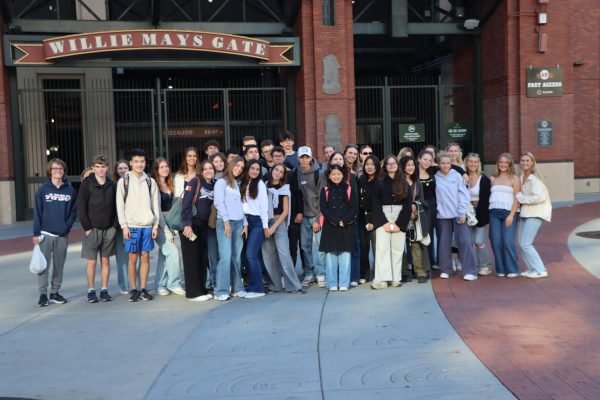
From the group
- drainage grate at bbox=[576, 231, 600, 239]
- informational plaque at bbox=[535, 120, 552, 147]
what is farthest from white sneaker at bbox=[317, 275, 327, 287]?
informational plaque at bbox=[535, 120, 552, 147]

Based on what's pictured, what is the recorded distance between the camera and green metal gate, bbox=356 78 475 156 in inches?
840

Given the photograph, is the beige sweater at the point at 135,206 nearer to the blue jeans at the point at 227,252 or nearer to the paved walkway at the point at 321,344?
the blue jeans at the point at 227,252

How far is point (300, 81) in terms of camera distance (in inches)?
790

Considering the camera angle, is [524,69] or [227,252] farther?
[524,69]

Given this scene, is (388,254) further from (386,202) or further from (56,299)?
(56,299)

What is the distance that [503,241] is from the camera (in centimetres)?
950

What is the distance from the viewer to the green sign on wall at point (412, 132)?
21.7 m

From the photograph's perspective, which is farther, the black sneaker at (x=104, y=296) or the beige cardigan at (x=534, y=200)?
the beige cardigan at (x=534, y=200)

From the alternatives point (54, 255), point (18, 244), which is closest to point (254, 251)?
point (54, 255)

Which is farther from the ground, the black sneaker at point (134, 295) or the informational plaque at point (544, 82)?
the informational plaque at point (544, 82)

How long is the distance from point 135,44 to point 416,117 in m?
9.16

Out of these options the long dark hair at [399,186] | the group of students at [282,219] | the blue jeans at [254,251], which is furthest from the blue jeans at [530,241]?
the blue jeans at [254,251]

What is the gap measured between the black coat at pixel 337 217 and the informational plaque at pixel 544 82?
13.1 metres

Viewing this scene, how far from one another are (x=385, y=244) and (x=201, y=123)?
1371cm
